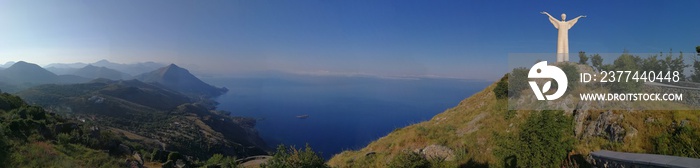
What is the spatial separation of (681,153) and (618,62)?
796 centimetres

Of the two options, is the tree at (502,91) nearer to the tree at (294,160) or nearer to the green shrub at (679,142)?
the green shrub at (679,142)

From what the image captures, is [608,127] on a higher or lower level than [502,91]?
lower

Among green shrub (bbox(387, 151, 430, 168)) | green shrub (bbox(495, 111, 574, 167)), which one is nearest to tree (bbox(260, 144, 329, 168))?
green shrub (bbox(387, 151, 430, 168))

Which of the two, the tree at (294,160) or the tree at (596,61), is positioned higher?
the tree at (596,61)

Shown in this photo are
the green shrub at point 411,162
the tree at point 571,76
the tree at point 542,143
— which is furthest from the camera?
the tree at point 571,76

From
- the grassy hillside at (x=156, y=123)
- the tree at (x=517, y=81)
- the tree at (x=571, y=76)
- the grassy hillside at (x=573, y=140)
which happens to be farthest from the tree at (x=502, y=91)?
the grassy hillside at (x=156, y=123)

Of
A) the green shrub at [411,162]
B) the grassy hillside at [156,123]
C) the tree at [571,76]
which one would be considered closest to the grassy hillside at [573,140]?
the green shrub at [411,162]

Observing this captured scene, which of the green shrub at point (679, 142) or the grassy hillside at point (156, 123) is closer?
the green shrub at point (679, 142)

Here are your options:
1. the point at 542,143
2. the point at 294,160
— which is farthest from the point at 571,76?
the point at 294,160

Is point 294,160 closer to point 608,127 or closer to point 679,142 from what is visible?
point 608,127

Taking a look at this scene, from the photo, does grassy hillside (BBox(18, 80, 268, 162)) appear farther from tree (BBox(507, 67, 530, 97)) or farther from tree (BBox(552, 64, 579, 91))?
tree (BBox(552, 64, 579, 91))

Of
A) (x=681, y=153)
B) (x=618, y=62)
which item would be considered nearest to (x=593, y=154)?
(x=681, y=153)

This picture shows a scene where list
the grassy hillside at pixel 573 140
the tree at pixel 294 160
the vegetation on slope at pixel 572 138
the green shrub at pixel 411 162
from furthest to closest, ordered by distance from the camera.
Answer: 1. the tree at pixel 294 160
2. the vegetation on slope at pixel 572 138
3. the grassy hillside at pixel 573 140
4. the green shrub at pixel 411 162

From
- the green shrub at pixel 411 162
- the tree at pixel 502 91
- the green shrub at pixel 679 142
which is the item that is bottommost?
the green shrub at pixel 411 162
